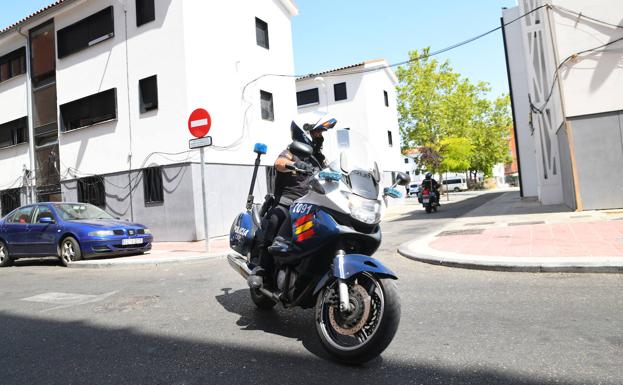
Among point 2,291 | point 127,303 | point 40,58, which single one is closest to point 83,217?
point 2,291

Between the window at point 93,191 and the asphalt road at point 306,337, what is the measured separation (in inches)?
404

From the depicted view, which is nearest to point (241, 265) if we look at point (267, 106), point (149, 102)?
point (149, 102)

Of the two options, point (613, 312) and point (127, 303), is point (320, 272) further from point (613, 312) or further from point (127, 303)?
point (127, 303)

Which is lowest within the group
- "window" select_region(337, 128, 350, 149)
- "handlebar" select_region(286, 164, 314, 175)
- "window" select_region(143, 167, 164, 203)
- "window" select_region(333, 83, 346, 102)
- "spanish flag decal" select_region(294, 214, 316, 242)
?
"spanish flag decal" select_region(294, 214, 316, 242)

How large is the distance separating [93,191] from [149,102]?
4.02 m

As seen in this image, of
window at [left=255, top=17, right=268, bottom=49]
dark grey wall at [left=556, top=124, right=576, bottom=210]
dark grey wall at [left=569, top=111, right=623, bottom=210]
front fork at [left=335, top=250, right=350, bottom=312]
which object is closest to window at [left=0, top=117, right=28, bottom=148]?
window at [left=255, top=17, right=268, bottom=49]

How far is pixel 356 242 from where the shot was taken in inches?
125

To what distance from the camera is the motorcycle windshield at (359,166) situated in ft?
10.5

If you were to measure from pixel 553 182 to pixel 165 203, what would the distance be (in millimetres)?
13793

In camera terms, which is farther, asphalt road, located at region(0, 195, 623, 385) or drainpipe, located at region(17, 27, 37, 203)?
drainpipe, located at region(17, 27, 37, 203)

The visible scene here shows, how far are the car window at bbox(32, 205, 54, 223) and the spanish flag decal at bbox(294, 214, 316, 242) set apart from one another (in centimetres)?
871

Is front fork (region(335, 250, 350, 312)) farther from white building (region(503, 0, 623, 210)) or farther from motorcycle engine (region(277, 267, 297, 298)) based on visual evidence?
white building (region(503, 0, 623, 210))

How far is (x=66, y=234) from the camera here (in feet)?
31.3

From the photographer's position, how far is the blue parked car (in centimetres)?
939
